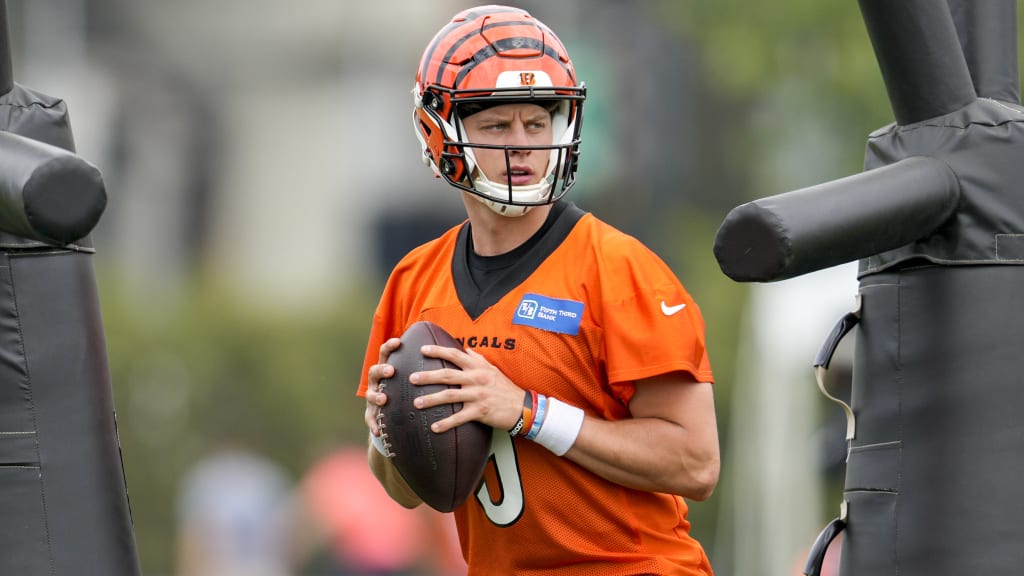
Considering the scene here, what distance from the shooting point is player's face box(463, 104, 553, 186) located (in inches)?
177

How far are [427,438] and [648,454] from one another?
57 cm

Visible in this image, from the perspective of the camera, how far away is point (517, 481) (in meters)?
4.48

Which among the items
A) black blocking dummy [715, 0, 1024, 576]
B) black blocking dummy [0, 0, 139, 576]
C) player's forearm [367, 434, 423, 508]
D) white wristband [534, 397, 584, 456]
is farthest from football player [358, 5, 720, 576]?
black blocking dummy [0, 0, 139, 576]

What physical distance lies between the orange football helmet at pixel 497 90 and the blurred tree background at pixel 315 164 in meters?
8.03

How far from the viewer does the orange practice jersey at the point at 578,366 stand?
4.36 m

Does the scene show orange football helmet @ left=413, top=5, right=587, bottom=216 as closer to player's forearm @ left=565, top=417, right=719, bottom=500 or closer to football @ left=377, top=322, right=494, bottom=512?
football @ left=377, top=322, right=494, bottom=512

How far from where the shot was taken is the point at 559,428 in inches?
170

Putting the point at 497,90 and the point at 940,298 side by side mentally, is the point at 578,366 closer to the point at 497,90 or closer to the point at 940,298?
the point at 497,90

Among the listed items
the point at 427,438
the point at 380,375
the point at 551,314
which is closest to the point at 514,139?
the point at 551,314

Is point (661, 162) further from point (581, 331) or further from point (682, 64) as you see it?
point (581, 331)

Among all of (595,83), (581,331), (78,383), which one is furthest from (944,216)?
(595,83)

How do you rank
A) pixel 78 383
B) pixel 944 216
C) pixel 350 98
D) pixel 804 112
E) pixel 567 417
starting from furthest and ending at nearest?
pixel 350 98, pixel 804 112, pixel 567 417, pixel 78 383, pixel 944 216

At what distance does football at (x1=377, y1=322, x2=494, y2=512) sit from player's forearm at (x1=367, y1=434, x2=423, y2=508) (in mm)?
420

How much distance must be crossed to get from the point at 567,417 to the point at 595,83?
62.0ft
